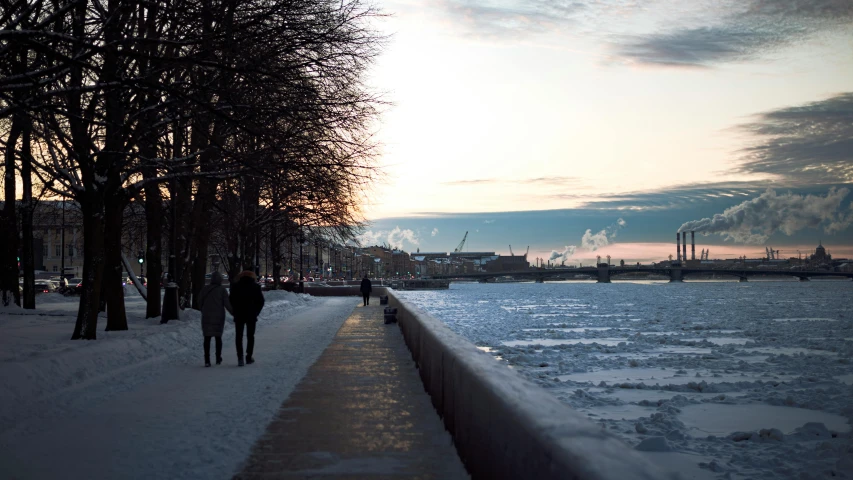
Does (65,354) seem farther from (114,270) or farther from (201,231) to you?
(201,231)

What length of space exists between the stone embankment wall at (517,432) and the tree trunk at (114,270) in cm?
1412

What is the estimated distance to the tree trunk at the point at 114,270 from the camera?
20.9m

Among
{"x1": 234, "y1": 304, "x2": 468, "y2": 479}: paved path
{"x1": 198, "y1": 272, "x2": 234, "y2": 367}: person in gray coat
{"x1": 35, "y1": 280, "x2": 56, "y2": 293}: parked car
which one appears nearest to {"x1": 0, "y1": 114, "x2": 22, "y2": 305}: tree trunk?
{"x1": 198, "y1": 272, "x2": 234, "y2": 367}: person in gray coat

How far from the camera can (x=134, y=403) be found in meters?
11.3

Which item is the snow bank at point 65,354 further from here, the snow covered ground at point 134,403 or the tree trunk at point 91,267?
the tree trunk at point 91,267

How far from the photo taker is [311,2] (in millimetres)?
15461

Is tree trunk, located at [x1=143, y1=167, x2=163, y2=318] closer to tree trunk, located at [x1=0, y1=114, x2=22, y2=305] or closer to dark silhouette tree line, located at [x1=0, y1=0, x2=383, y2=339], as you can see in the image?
dark silhouette tree line, located at [x1=0, y1=0, x2=383, y2=339]

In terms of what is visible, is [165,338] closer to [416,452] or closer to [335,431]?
[335,431]

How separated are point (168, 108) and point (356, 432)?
413 inches

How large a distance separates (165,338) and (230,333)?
5.43m

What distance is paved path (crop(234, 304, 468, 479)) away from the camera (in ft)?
24.8

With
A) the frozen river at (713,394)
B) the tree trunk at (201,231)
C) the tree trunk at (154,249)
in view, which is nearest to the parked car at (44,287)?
the tree trunk at (201,231)

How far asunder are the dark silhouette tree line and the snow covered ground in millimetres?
2835

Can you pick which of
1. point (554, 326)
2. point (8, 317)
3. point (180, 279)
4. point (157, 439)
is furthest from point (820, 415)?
point (554, 326)
